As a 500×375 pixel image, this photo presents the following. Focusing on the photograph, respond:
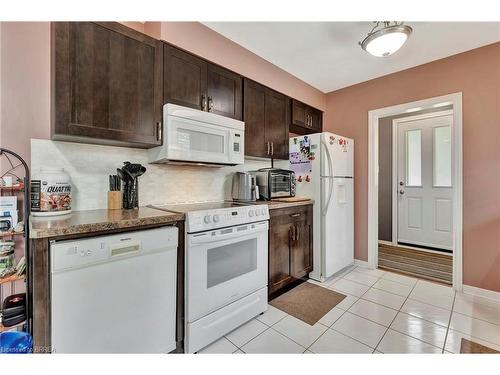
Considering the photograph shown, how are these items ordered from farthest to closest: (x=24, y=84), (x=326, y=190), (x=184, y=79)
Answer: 1. (x=326, y=190)
2. (x=184, y=79)
3. (x=24, y=84)

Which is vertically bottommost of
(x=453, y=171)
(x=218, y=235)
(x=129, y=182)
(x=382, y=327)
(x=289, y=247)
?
(x=382, y=327)

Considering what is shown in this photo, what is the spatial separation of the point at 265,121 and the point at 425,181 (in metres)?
3.17

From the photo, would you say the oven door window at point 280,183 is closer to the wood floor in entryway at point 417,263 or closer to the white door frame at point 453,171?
the white door frame at point 453,171

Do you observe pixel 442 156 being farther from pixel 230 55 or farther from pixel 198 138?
pixel 198 138

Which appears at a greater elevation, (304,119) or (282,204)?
(304,119)

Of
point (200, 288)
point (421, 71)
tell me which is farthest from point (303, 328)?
point (421, 71)

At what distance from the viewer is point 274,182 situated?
2520 mm

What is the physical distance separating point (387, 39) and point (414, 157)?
2.94m

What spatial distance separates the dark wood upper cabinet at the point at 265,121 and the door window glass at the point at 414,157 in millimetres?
2647

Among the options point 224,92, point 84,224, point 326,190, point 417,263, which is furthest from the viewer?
point 417,263

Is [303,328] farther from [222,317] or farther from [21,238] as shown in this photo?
[21,238]

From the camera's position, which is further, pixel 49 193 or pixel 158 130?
pixel 158 130

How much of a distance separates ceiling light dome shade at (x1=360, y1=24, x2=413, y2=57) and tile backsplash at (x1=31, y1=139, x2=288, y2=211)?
1756mm

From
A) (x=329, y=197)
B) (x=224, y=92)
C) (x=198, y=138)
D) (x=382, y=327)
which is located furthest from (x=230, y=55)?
(x=382, y=327)
